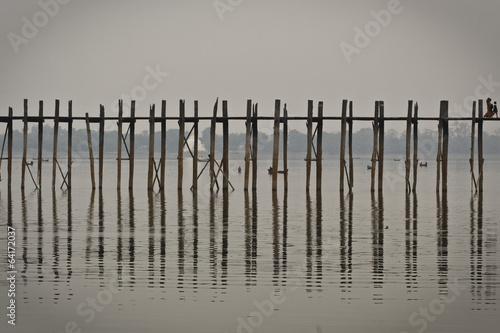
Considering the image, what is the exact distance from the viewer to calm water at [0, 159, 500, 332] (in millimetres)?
10688

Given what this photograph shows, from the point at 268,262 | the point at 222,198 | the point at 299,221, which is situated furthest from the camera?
the point at 222,198

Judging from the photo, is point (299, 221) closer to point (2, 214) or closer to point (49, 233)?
point (49, 233)

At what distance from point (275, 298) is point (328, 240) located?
22.2ft

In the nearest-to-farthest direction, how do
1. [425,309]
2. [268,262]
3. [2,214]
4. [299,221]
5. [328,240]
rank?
[425,309] < [268,262] < [328,240] < [299,221] < [2,214]

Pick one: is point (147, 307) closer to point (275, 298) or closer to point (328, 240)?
point (275, 298)

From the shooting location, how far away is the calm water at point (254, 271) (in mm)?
10688

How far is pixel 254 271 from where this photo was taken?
1395cm

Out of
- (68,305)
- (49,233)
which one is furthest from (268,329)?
(49,233)

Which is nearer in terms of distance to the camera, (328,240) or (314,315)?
(314,315)

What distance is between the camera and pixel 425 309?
442 inches

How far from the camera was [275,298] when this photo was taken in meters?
11.8

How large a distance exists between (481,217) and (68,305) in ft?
53.7

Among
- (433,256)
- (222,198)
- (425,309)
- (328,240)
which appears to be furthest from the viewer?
(222,198)

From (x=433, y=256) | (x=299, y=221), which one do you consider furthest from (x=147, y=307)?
(x=299, y=221)
